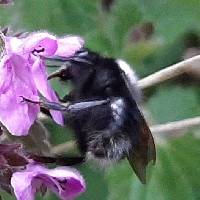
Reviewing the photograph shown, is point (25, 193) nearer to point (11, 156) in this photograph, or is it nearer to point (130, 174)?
point (11, 156)

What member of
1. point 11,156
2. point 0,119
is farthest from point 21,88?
point 11,156

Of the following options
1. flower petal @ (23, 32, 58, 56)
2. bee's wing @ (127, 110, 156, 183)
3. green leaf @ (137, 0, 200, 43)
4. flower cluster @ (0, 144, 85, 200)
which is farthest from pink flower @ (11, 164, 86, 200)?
green leaf @ (137, 0, 200, 43)

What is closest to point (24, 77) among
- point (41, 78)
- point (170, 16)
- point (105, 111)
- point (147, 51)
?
point (41, 78)

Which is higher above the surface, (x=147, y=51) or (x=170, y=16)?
(x=170, y=16)

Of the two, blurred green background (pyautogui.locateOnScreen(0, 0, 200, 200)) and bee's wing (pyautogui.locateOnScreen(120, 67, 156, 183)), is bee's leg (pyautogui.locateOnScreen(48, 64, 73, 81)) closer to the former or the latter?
bee's wing (pyautogui.locateOnScreen(120, 67, 156, 183))

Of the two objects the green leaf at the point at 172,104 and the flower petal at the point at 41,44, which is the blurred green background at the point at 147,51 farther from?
the flower petal at the point at 41,44

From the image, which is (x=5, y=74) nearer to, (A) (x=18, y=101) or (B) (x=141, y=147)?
(A) (x=18, y=101)
